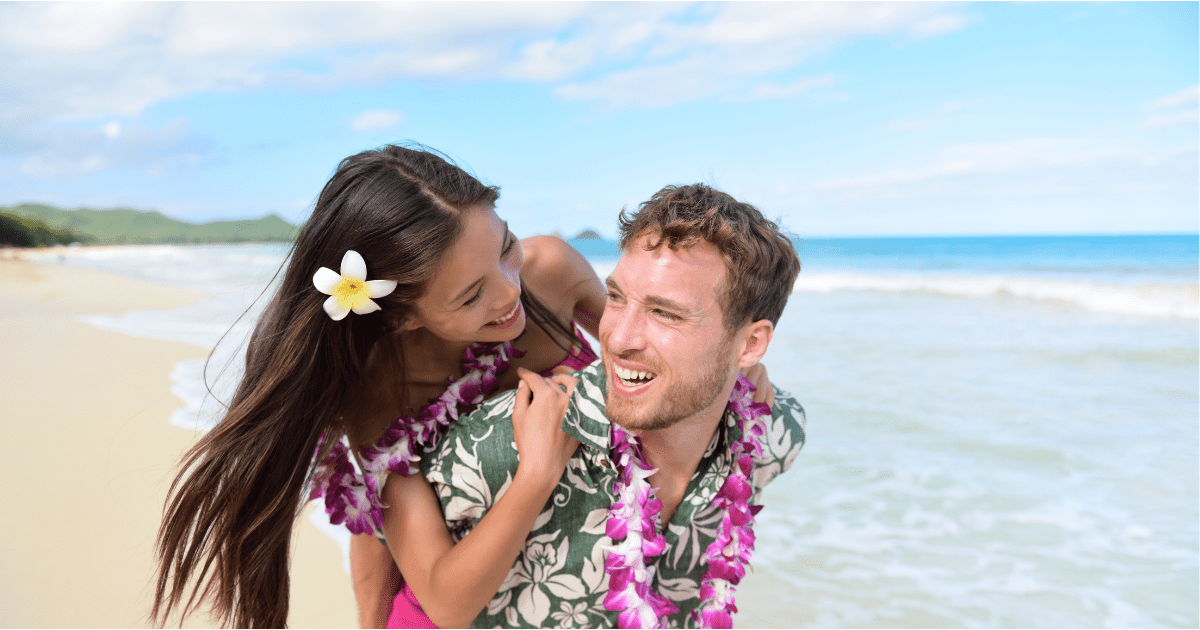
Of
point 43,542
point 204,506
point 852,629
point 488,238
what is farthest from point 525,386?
point 43,542

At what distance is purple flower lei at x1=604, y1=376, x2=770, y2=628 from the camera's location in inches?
101

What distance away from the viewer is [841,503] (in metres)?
6.07

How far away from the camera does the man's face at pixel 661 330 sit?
2.50 metres

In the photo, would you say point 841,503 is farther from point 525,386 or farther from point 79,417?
point 79,417

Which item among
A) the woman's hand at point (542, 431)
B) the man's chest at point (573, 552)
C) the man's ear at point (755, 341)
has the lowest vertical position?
the man's chest at point (573, 552)

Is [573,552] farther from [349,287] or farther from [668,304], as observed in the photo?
[349,287]

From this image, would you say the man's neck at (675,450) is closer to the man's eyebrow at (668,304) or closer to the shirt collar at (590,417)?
the shirt collar at (590,417)

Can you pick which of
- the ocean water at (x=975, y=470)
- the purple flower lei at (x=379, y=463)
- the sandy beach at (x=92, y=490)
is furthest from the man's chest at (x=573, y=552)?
the sandy beach at (x=92, y=490)

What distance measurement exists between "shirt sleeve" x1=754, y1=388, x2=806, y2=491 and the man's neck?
246 mm

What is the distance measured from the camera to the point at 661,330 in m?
2.52

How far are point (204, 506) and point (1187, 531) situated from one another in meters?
6.33

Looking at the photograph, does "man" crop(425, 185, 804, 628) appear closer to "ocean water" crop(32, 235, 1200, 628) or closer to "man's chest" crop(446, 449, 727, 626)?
"man's chest" crop(446, 449, 727, 626)

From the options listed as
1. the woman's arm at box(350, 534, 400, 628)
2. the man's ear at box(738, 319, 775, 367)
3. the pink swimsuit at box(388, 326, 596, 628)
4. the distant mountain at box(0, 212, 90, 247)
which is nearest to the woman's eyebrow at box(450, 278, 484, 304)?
the pink swimsuit at box(388, 326, 596, 628)

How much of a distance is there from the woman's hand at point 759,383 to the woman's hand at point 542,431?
0.69 metres
